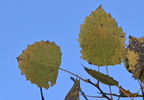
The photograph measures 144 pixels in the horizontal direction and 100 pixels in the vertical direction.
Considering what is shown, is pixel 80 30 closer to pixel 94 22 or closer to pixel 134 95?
pixel 94 22

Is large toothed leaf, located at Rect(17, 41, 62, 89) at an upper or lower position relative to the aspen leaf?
upper

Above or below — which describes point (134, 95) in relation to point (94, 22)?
below

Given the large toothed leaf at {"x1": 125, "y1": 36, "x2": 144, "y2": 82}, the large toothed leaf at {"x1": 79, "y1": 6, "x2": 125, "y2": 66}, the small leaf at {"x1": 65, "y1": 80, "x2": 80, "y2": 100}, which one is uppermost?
the large toothed leaf at {"x1": 79, "y1": 6, "x2": 125, "y2": 66}

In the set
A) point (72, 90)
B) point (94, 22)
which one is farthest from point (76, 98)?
point (94, 22)
